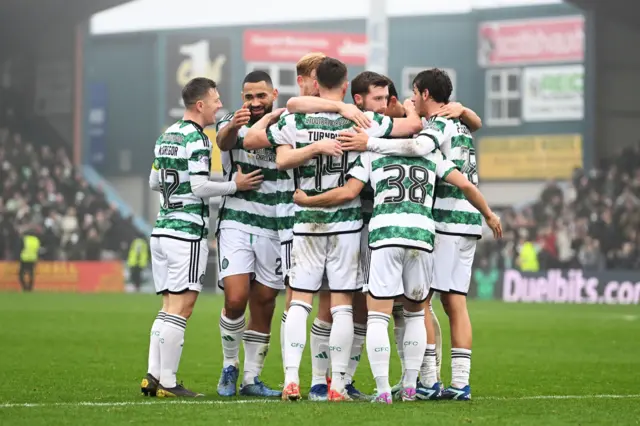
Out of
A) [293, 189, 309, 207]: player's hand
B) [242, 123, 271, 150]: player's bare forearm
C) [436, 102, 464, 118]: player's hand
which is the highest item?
Result: [436, 102, 464, 118]: player's hand

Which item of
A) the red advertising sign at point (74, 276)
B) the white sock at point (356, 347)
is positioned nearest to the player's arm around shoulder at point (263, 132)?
the white sock at point (356, 347)

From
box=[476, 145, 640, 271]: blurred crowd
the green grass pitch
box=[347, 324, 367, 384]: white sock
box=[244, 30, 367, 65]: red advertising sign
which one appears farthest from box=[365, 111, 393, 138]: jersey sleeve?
box=[244, 30, 367, 65]: red advertising sign

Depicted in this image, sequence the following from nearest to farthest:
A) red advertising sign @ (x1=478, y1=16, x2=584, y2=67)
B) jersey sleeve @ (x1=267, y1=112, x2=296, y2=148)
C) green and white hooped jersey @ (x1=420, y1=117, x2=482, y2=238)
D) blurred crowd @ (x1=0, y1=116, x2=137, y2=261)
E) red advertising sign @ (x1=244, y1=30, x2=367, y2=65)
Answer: jersey sleeve @ (x1=267, y1=112, x2=296, y2=148) → green and white hooped jersey @ (x1=420, y1=117, x2=482, y2=238) → blurred crowd @ (x1=0, y1=116, x2=137, y2=261) → red advertising sign @ (x1=478, y1=16, x2=584, y2=67) → red advertising sign @ (x1=244, y1=30, x2=367, y2=65)

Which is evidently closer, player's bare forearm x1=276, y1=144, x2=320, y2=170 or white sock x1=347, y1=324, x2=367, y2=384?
player's bare forearm x1=276, y1=144, x2=320, y2=170

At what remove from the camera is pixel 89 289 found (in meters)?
33.7

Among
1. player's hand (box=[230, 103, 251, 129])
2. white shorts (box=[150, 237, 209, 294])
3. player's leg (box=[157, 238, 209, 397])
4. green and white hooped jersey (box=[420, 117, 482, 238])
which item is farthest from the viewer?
white shorts (box=[150, 237, 209, 294])

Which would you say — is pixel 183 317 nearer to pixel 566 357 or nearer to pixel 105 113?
pixel 566 357

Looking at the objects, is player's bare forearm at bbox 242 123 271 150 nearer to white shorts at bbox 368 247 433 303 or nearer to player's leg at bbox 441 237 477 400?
white shorts at bbox 368 247 433 303

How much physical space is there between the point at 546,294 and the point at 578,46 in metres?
13.8

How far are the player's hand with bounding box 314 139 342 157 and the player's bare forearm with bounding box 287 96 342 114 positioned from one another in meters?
0.22

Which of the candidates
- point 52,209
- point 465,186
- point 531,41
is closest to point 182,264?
point 465,186

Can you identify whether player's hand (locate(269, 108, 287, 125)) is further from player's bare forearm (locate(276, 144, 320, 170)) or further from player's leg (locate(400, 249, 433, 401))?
player's leg (locate(400, 249, 433, 401))

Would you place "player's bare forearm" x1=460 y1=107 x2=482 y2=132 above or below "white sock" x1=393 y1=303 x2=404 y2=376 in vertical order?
above

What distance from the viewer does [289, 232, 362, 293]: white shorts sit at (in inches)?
328
